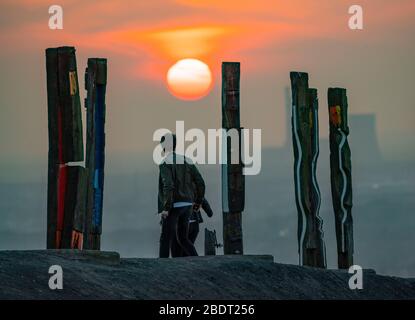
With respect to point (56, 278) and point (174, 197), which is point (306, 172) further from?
point (56, 278)

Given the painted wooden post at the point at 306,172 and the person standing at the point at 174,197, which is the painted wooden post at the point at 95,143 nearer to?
the person standing at the point at 174,197

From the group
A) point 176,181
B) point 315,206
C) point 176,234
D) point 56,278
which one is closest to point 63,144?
point 176,181

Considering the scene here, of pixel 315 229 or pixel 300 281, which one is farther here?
pixel 315 229

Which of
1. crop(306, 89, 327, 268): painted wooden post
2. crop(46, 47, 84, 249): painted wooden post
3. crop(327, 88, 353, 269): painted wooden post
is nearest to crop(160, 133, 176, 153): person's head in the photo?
crop(46, 47, 84, 249): painted wooden post

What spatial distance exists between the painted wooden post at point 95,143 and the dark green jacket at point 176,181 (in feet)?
3.43

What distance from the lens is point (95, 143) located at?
760 inches

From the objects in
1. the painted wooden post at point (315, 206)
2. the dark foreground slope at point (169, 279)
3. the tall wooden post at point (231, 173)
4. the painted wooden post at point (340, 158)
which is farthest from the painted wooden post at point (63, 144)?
the painted wooden post at point (340, 158)

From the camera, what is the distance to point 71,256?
17.0m
